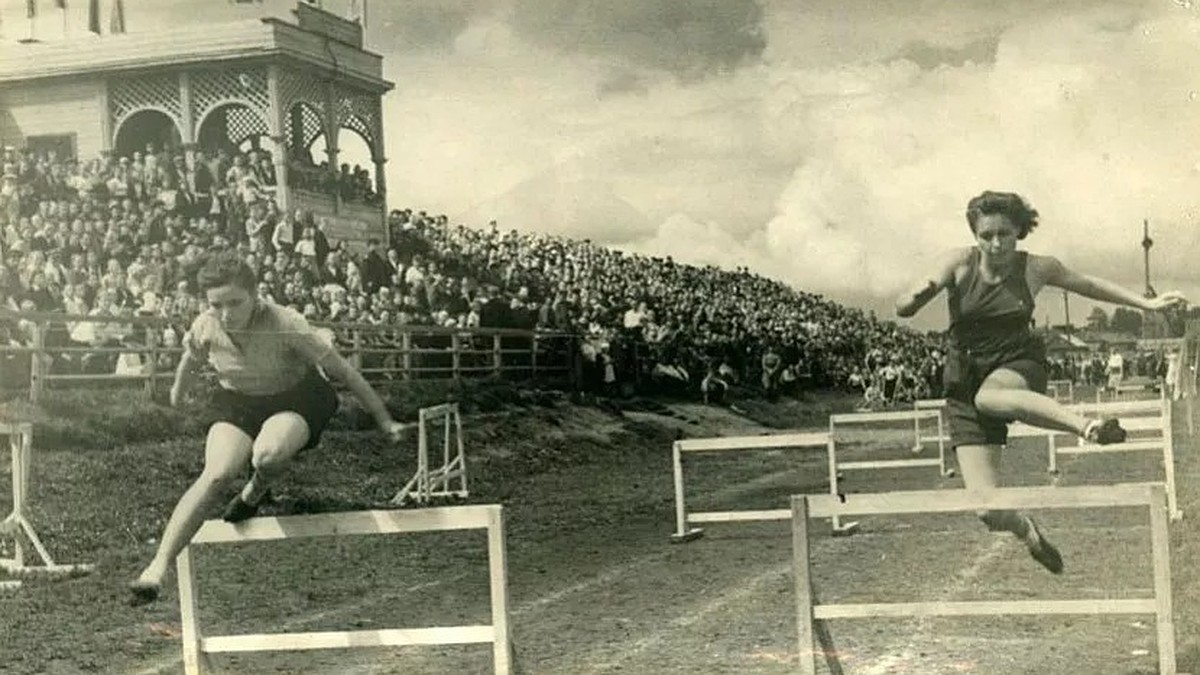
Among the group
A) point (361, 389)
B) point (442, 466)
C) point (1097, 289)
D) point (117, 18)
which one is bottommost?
point (442, 466)

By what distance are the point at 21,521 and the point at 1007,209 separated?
15.7 feet

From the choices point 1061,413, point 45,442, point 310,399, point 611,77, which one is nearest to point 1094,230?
point 1061,413

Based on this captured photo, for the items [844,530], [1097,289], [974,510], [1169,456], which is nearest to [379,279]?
[844,530]

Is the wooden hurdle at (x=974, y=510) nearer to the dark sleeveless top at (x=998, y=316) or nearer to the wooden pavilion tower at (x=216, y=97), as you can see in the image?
the dark sleeveless top at (x=998, y=316)

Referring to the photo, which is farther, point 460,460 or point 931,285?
point 460,460

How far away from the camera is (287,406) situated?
6820 millimetres

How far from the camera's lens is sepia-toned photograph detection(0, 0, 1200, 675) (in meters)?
6.20

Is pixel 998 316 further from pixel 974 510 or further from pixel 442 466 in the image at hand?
pixel 442 466

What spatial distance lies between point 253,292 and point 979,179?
3227mm

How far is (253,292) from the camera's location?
696 centimetres

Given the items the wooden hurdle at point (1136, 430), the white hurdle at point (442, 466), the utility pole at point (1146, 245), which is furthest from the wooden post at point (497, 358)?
the utility pole at point (1146, 245)

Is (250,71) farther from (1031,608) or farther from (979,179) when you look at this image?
(1031,608)

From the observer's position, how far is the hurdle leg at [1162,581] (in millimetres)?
5367

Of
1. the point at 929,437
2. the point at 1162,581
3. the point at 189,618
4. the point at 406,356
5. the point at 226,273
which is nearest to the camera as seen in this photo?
the point at 1162,581
